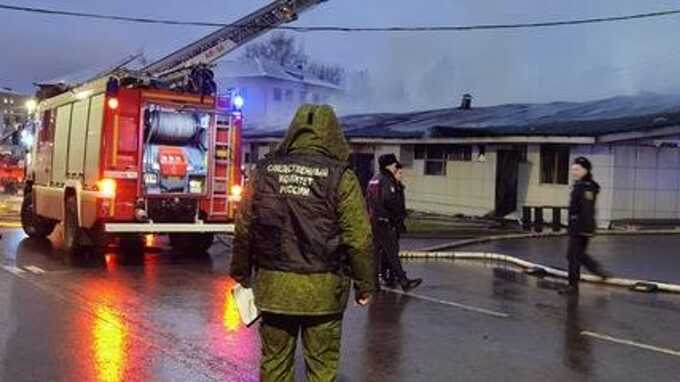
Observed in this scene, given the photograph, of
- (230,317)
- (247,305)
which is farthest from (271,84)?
(247,305)

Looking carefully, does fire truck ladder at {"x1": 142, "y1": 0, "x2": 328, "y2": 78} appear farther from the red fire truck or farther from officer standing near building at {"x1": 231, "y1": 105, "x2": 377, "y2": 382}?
officer standing near building at {"x1": 231, "y1": 105, "x2": 377, "y2": 382}

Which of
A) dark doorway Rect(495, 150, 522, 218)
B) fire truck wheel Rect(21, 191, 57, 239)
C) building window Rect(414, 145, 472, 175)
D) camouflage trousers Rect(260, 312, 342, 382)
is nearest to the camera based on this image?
camouflage trousers Rect(260, 312, 342, 382)

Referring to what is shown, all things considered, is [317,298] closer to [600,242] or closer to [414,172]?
[600,242]

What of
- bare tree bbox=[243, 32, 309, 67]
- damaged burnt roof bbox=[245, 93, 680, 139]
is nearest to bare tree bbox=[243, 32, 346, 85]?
bare tree bbox=[243, 32, 309, 67]

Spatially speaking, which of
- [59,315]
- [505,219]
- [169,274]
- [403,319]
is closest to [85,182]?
[169,274]

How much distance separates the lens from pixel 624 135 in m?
21.9

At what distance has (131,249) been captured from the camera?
15.5 meters

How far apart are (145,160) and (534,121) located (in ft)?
53.0

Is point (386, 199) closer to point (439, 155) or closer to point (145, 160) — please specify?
point (145, 160)

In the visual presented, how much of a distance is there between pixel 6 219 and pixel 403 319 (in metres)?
16.7

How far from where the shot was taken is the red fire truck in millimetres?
13445

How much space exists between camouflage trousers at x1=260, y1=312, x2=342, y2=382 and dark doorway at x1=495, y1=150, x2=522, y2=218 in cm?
2095

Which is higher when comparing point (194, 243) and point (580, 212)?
point (580, 212)

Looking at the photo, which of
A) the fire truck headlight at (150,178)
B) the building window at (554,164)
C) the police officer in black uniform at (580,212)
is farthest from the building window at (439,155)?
the police officer in black uniform at (580,212)
